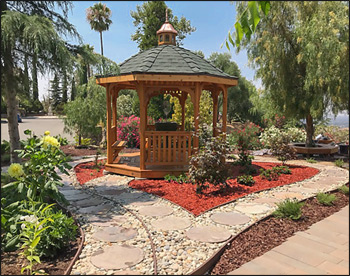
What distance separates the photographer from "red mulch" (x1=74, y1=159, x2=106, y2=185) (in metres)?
6.75

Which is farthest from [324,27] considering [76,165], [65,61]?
[76,165]

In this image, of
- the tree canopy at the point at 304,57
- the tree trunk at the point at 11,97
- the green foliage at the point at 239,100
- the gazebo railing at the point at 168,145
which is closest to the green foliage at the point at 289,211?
the gazebo railing at the point at 168,145

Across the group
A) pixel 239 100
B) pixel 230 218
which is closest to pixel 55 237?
pixel 230 218

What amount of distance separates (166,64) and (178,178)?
2.75 m

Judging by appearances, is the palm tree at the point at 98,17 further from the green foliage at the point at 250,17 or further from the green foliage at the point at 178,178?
the green foliage at the point at 250,17

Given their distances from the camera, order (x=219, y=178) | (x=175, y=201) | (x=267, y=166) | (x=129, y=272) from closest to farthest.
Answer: (x=129, y=272), (x=175, y=201), (x=219, y=178), (x=267, y=166)

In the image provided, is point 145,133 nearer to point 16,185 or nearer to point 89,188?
point 89,188

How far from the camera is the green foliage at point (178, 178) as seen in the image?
618 cm

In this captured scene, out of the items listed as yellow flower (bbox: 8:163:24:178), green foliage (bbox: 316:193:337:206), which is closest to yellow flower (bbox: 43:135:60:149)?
yellow flower (bbox: 8:163:24:178)

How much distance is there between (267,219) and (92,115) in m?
9.57

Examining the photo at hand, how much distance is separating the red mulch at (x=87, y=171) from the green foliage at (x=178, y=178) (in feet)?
6.39

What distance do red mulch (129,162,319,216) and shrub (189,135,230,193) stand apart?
0.25 metres

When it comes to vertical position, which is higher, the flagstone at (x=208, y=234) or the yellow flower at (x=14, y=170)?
the yellow flower at (x=14, y=170)

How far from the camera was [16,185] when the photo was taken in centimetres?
348
